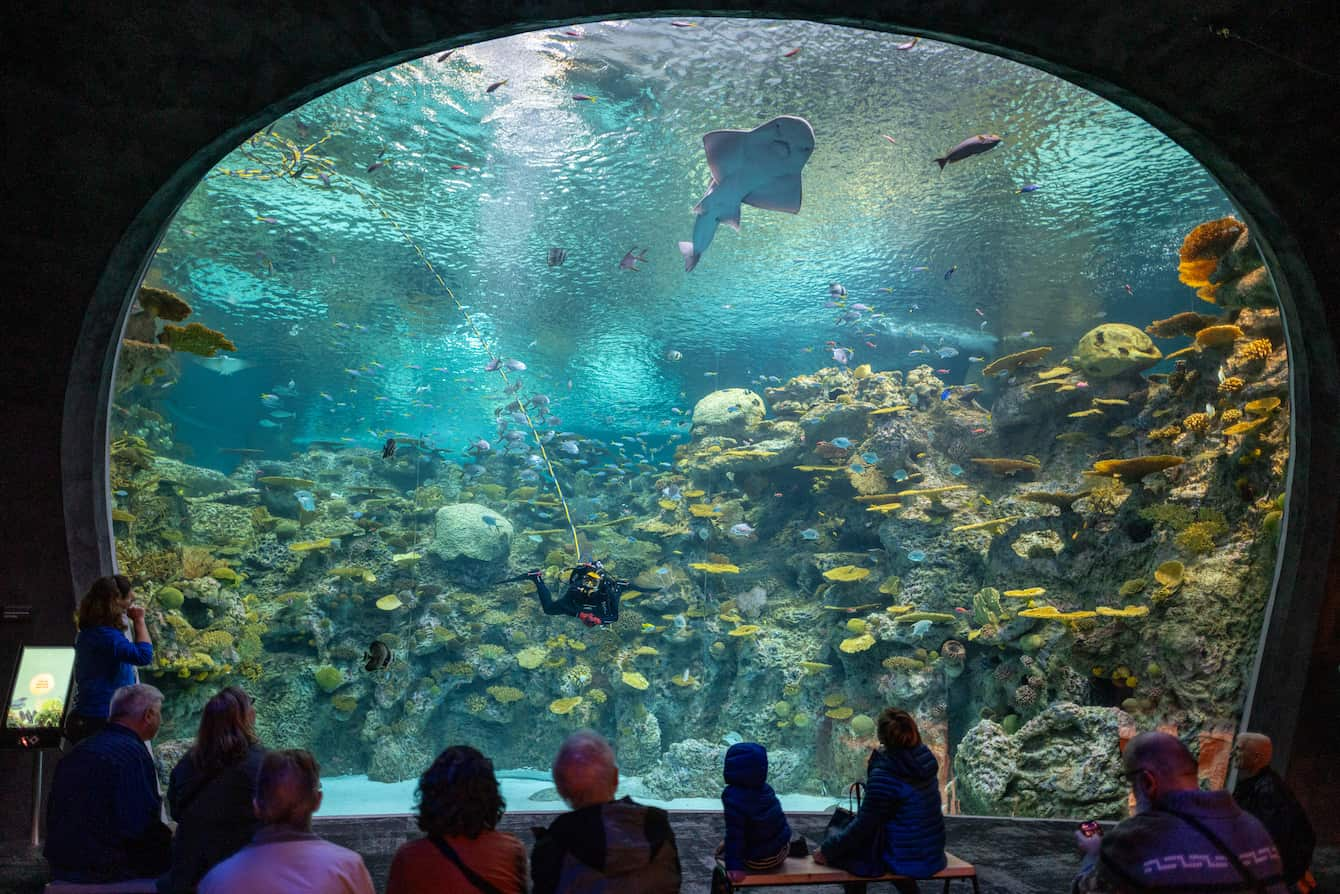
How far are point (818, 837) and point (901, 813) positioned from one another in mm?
2166

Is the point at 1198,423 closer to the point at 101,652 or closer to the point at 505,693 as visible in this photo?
the point at 101,652

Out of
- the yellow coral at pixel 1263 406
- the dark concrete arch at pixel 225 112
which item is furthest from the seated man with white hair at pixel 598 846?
the yellow coral at pixel 1263 406

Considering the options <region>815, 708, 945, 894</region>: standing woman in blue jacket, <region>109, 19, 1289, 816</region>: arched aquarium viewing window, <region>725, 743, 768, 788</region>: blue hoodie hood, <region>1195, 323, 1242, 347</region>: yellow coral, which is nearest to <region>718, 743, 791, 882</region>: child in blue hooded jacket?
<region>725, 743, 768, 788</region>: blue hoodie hood

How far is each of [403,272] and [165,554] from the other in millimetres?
9686

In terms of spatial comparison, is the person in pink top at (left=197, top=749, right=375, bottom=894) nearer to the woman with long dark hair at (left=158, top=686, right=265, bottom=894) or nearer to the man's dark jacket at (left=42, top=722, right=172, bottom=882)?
the woman with long dark hair at (left=158, top=686, right=265, bottom=894)

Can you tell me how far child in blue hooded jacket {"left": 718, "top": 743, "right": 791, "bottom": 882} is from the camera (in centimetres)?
277

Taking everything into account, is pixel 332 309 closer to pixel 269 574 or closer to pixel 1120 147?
pixel 269 574

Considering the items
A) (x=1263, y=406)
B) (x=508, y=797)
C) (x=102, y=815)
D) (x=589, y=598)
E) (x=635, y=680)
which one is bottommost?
(x=508, y=797)

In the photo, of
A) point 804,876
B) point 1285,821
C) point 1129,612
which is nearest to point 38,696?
point 804,876

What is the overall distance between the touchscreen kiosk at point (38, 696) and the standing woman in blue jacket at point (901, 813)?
4.09 metres

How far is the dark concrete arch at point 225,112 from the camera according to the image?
2656 millimetres

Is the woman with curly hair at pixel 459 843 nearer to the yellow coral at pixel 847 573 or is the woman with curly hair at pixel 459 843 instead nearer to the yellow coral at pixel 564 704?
the yellow coral at pixel 847 573

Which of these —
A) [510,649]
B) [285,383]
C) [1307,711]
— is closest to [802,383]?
[510,649]

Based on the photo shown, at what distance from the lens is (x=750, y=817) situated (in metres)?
2.79
